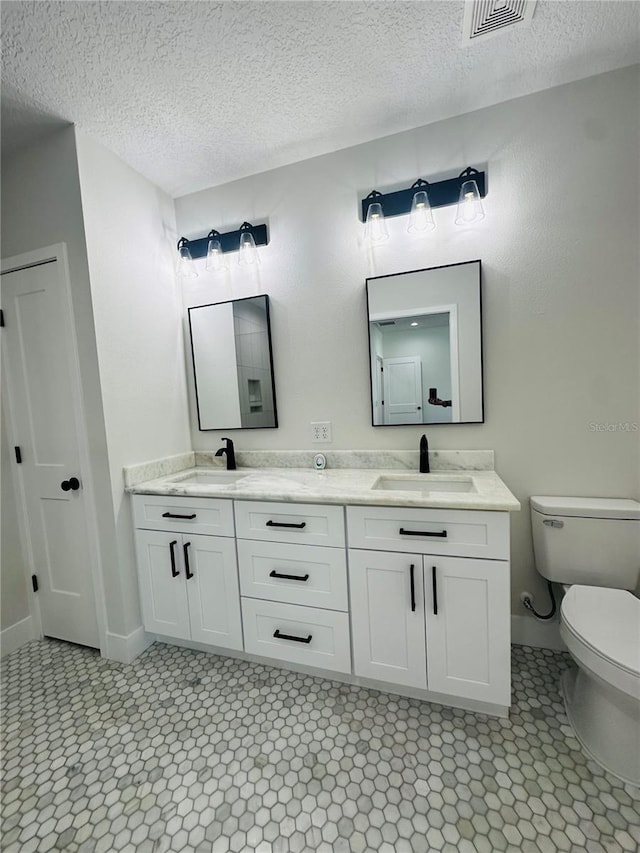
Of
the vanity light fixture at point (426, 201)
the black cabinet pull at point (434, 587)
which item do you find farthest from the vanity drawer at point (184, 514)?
the vanity light fixture at point (426, 201)

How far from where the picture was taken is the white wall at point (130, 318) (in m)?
1.67

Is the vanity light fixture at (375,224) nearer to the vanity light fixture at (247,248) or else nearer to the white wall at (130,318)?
the vanity light fixture at (247,248)

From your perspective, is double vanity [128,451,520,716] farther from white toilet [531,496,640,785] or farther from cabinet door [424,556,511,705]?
white toilet [531,496,640,785]

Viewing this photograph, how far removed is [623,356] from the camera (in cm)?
148

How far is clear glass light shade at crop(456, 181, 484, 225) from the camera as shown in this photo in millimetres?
1551

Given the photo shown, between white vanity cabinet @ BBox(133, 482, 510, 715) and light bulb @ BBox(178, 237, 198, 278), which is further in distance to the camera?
light bulb @ BBox(178, 237, 198, 278)

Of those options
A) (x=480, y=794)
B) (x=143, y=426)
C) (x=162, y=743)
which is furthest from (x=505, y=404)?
(x=162, y=743)

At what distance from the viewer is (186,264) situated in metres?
2.18

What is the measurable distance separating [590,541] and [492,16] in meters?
2.07

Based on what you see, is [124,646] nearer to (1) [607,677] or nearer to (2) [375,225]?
(1) [607,677]

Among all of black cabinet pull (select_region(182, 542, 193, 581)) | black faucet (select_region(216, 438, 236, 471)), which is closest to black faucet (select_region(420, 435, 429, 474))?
black faucet (select_region(216, 438, 236, 471))

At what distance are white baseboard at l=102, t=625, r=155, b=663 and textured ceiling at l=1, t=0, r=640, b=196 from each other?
100 inches

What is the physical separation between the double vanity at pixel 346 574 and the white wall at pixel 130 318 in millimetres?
135

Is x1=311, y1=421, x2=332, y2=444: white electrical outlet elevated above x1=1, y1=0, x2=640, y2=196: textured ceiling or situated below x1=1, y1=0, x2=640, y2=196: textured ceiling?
below
